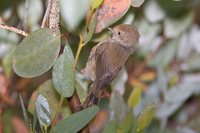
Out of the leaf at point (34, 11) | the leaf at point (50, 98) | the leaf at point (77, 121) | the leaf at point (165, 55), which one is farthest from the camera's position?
the leaf at point (165, 55)

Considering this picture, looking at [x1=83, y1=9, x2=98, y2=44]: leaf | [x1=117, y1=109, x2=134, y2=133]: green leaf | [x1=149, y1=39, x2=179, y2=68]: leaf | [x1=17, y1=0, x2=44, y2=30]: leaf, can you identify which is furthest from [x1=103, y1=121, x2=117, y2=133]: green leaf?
[x1=149, y1=39, x2=179, y2=68]: leaf

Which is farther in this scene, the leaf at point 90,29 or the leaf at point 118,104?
the leaf at point 118,104

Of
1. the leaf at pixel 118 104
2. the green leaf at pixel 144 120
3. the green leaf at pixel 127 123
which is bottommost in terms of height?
the leaf at pixel 118 104

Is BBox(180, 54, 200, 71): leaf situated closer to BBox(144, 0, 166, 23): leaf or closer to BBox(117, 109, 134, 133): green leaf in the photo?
BBox(144, 0, 166, 23): leaf

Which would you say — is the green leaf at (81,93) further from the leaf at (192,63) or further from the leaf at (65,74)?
the leaf at (192,63)

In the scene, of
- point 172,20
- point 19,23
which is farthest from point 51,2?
point 172,20

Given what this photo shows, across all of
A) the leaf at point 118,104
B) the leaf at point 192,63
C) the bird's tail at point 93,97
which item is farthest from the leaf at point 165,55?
the bird's tail at point 93,97
